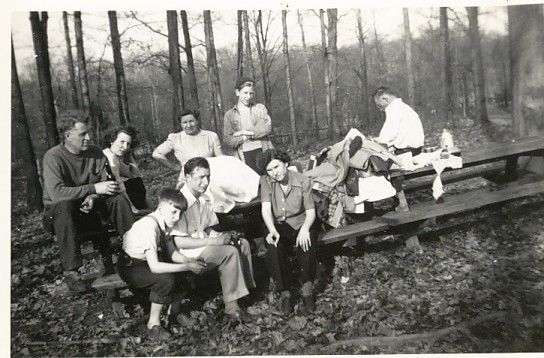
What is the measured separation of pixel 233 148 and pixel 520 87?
3704 millimetres

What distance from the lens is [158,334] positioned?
3113 mm

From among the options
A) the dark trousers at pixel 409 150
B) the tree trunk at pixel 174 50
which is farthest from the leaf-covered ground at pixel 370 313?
the tree trunk at pixel 174 50

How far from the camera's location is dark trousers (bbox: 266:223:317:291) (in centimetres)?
333

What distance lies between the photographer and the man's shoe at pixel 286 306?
3274mm

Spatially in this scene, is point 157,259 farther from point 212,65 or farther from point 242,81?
point 212,65

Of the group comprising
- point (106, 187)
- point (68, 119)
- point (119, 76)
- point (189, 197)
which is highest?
point (119, 76)

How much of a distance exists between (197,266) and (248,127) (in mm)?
1965

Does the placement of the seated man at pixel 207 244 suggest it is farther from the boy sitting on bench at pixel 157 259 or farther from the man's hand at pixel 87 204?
the man's hand at pixel 87 204

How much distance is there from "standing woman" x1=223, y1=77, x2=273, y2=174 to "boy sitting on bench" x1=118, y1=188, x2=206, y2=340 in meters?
1.64

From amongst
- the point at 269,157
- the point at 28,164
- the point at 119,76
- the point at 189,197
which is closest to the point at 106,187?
the point at 189,197

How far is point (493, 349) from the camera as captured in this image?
3.04 meters

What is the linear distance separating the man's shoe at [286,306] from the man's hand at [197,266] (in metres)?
0.70

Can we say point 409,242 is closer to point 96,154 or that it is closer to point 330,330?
point 330,330

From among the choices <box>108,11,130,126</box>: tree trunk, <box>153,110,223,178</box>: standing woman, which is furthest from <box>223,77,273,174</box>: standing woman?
<box>108,11,130,126</box>: tree trunk
